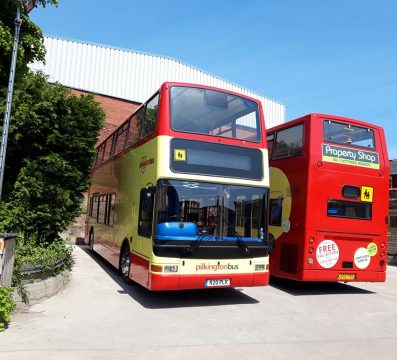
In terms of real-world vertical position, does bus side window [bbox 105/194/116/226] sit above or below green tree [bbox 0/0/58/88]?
below

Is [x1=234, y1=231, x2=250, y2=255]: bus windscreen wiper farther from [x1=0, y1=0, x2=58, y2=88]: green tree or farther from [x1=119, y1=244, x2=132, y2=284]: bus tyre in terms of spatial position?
[x1=0, y1=0, x2=58, y2=88]: green tree

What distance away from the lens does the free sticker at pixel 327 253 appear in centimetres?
984

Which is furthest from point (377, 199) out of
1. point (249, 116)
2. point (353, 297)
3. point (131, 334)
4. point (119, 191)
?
point (131, 334)

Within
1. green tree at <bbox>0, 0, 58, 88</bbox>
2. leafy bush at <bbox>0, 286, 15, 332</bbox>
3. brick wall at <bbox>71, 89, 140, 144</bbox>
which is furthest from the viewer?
brick wall at <bbox>71, 89, 140, 144</bbox>

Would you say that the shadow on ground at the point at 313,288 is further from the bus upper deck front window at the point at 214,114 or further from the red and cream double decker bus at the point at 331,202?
the bus upper deck front window at the point at 214,114

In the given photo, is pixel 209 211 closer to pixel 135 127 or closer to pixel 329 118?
pixel 135 127

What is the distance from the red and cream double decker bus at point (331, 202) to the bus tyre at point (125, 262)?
11.8 ft

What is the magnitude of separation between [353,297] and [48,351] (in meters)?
7.12

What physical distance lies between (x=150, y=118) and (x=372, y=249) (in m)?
6.04

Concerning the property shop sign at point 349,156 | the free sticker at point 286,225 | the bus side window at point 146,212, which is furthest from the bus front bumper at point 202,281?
the property shop sign at point 349,156

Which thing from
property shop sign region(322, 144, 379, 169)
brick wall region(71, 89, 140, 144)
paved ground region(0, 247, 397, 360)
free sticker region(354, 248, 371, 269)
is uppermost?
brick wall region(71, 89, 140, 144)

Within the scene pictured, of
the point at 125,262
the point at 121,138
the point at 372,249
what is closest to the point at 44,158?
the point at 125,262

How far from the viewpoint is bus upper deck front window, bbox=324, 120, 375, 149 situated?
10.2 metres

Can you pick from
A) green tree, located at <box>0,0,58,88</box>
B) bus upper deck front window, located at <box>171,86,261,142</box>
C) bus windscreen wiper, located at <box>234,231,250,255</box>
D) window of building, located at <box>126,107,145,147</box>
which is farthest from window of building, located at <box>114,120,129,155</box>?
bus windscreen wiper, located at <box>234,231,250,255</box>
